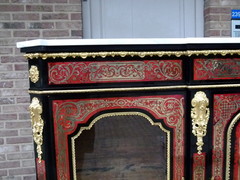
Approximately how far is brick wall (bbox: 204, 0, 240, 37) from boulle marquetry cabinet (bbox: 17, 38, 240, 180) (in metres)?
0.92

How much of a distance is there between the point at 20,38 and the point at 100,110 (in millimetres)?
1042

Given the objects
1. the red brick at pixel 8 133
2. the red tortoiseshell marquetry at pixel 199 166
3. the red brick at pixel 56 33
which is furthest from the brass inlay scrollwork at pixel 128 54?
the red brick at pixel 8 133

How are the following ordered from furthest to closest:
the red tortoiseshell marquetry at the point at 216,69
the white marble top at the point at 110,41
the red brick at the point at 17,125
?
the red brick at the point at 17,125 < the red tortoiseshell marquetry at the point at 216,69 < the white marble top at the point at 110,41

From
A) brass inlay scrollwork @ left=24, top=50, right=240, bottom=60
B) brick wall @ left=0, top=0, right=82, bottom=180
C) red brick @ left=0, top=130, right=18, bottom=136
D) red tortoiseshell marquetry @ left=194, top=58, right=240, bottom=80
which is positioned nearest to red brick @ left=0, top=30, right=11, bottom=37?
brick wall @ left=0, top=0, right=82, bottom=180

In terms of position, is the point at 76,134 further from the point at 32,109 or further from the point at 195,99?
the point at 195,99

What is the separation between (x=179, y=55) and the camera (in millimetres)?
1369

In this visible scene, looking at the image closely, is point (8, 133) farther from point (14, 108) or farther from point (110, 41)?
point (110, 41)

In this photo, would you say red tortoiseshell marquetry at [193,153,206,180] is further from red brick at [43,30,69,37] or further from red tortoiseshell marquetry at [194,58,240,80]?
red brick at [43,30,69,37]

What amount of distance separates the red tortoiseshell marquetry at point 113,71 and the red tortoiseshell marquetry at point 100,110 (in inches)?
3.8

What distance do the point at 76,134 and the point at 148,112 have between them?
37 centimetres

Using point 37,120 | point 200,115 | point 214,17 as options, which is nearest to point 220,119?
point 200,115

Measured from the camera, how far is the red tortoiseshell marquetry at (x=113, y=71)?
51.0 inches

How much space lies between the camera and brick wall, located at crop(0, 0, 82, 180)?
6.64 feet

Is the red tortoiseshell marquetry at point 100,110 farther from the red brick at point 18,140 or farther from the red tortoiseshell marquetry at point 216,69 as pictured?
the red brick at point 18,140
